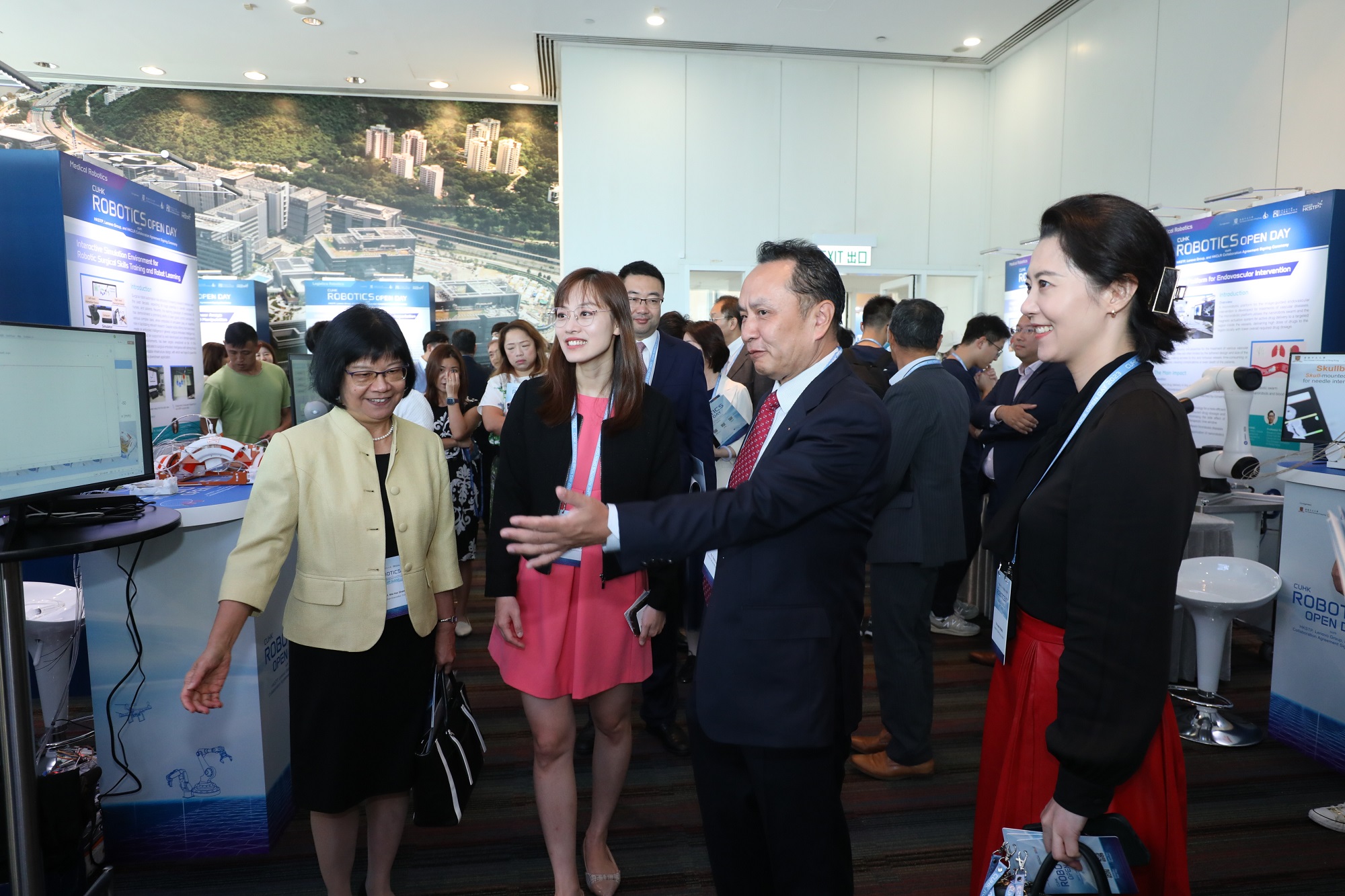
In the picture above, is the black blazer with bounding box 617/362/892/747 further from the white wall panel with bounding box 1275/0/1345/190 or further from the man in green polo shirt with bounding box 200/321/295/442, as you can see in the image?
the white wall panel with bounding box 1275/0/1345/190

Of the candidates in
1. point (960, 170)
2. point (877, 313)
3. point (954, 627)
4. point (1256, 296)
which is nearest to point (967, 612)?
point (954, 627)

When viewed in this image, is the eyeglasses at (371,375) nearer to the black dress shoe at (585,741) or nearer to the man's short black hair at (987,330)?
the black dress shoe at (585,741)

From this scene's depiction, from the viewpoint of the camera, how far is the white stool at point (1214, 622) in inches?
122

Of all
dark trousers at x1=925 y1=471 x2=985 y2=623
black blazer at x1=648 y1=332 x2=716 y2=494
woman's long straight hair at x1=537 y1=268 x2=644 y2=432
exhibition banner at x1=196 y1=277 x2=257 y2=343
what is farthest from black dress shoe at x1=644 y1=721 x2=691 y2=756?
exhibition banner at x1=196 y1=277 x2=257 y2=343

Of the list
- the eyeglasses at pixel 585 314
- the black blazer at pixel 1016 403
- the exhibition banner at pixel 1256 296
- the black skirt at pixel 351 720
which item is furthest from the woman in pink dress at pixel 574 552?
the exhibition banner at pixel 1256 296

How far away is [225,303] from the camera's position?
9.06 meters

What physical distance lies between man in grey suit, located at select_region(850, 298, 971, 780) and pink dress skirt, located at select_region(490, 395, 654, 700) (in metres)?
1.07

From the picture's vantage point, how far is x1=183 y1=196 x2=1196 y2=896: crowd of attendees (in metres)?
1.09

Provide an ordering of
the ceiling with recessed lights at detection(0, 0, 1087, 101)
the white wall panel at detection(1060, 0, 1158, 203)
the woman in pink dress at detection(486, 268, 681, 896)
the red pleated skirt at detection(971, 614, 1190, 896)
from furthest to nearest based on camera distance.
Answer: the ceiling with recessed lights at detection(0, 0, 1087, 101) → the white wall panel at detection(1060, 0, 1158, 203) → the woman in pink dress at detection(486, 268, 681, 896) → the red pleated skirt at detection(971, 614, 1190, 896)

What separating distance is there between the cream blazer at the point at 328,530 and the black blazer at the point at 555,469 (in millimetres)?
241

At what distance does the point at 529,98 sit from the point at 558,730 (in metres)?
10.8

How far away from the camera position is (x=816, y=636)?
1.32 m

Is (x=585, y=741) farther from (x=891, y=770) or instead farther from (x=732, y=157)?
(x=732, y=157)

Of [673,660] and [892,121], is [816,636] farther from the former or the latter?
[892,121]
